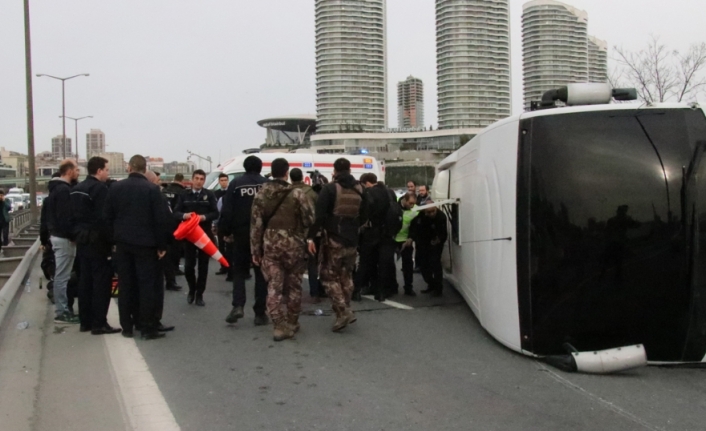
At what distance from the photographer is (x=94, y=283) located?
6.45 m

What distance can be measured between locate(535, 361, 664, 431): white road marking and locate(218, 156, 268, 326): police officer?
3.14 metres

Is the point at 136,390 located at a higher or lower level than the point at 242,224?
lower

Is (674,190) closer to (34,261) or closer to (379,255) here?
(379,255)

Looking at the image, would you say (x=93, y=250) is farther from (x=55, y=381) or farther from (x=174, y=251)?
(x=174, y=251)

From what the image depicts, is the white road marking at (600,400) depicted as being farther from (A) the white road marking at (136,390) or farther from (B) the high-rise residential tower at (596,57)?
(B) the high-rise residential tower at (596,57)

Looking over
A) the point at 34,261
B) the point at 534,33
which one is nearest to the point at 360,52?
the point at 534,33

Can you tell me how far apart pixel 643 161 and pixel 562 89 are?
1.41 meters

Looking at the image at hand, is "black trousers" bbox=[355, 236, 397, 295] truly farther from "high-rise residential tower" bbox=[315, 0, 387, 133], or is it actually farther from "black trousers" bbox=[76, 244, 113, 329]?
"high-rise residential tower" bbox=[315, 0, 387, 133]

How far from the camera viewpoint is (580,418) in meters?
4.14

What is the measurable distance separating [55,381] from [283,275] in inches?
91.1

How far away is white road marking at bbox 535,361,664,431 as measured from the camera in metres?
4.04

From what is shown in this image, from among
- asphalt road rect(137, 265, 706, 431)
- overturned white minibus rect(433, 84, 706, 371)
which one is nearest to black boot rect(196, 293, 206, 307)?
asphalt road rect(137, 265, 706, 431)

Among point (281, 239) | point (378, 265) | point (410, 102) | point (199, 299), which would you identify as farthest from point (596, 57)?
point (410, 102)

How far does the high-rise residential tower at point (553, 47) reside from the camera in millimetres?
29891
